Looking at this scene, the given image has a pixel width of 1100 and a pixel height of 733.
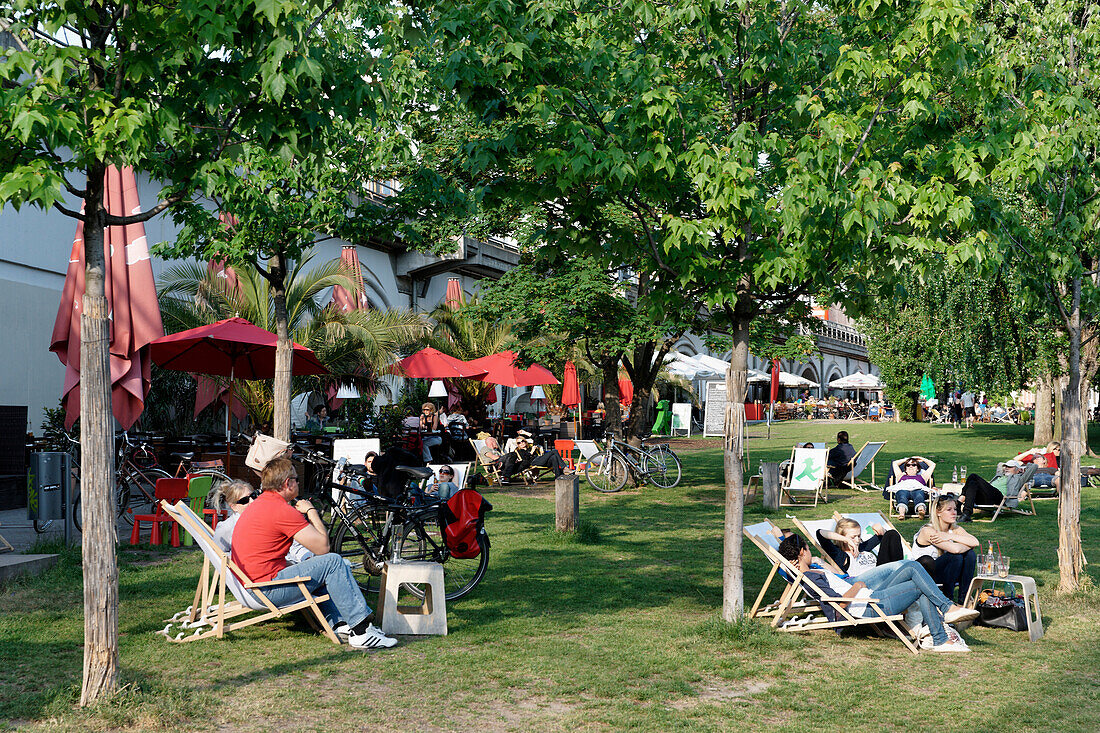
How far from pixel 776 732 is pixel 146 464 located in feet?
33.2

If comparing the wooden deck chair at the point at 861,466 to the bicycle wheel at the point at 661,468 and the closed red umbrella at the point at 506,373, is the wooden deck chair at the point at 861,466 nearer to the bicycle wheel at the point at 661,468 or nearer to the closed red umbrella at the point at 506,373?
the bicycle wheel at the point at 661,468

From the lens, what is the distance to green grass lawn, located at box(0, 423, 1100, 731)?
495cm

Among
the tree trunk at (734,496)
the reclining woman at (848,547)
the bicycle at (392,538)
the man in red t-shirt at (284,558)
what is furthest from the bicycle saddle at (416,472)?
the reclining woman at (848,547)

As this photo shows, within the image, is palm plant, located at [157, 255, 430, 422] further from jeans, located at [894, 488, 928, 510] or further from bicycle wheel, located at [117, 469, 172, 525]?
jeans, located at [894, 488, 928, 510]

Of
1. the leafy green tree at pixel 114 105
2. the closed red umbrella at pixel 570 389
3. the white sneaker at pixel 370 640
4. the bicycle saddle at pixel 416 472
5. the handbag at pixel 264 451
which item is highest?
the leafy green tree at pixel 114 105

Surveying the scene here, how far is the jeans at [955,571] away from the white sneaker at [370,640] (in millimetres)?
4396

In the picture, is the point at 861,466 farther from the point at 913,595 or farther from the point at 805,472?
the point at 913,595

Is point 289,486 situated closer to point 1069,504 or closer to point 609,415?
point 1069,504

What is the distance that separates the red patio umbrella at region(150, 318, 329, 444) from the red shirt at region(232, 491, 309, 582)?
562 cm

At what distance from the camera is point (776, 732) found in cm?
487

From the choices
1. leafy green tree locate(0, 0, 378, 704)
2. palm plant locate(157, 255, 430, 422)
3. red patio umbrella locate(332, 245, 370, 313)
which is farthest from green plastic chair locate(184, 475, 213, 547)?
red patio umbrella locate(332, 245, 370, 313)

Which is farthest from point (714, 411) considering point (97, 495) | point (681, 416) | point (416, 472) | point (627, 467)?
point (97, 495)

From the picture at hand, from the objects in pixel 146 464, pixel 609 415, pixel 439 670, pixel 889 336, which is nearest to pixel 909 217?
pixel 439 670

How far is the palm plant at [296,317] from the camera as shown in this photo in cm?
1727
